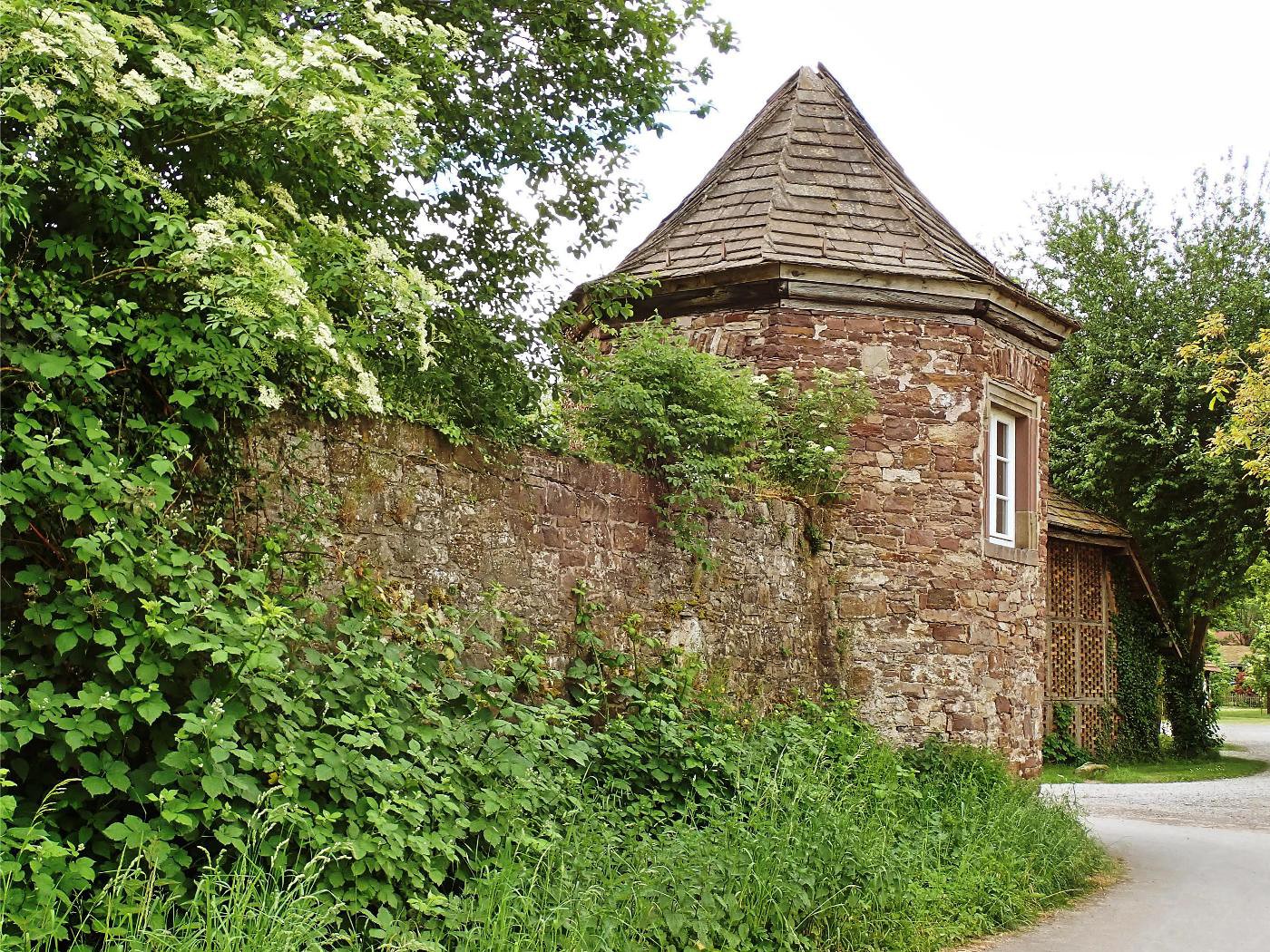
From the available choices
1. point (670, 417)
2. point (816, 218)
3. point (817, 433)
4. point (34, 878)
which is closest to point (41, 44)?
point (34, 878)

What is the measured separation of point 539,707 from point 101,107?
11.7 ft

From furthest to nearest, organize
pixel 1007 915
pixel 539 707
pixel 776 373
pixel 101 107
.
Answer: pixel 776 373 < pixel 1007 915 < pixel 539 707 < pixel 101 107

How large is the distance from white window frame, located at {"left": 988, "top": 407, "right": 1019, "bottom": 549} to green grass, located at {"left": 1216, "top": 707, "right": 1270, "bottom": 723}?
33.7 m

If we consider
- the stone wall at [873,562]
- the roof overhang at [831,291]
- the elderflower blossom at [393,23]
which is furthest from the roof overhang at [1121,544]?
the elderflower blossom at [393,23]

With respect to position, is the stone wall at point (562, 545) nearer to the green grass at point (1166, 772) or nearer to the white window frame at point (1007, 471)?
the white window frame at point (1007, 471)

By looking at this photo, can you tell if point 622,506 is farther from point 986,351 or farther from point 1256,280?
point 1256,280

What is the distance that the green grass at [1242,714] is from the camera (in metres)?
43.0

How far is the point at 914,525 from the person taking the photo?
10320 mm

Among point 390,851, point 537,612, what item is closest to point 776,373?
point 537,612

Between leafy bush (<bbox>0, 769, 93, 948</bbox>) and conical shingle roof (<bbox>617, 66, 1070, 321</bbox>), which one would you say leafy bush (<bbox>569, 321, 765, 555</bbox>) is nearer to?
conical shingle roof (<bbox>617, 66, 1070, 321</bbox>)

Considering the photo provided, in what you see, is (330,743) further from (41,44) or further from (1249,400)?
(1249,400)

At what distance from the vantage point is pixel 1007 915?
24.6 ft

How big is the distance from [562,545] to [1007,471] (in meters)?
6.37

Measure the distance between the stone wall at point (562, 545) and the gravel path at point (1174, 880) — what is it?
263cm
